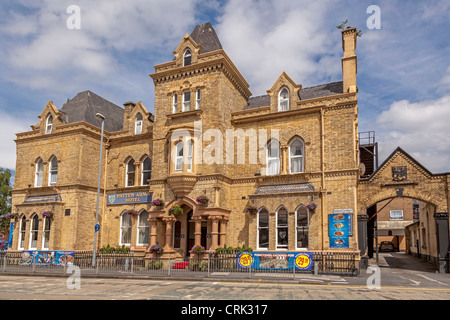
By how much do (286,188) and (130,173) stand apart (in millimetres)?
12342

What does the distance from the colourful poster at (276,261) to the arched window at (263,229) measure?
197 cm

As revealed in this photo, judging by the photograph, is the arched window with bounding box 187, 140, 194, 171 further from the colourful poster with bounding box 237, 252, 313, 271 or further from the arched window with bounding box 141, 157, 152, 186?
the colourful poster with bounding box 237, 252, 313, 271

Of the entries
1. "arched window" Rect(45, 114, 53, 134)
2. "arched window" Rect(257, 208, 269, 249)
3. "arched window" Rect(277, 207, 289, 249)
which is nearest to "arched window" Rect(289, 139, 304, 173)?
"arched window" Rect(277, 207, 289, 249)

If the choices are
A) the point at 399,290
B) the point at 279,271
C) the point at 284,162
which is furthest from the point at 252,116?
the point at 399,290

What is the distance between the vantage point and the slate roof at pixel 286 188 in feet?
74.4

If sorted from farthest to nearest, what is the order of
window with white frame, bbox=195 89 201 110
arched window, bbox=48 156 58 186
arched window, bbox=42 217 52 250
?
arched window, bbox=48 156 58 186 < arched window, bbox=42 217 52 250 < window with white frame, bbox=195 89 201 110

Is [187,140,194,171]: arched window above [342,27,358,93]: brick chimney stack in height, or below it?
below

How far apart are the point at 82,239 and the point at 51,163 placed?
6518mm

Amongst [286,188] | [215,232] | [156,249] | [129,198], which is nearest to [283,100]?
[286,188]

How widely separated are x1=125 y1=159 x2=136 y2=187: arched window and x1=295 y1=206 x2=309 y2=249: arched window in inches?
509

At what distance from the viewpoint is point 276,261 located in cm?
2014

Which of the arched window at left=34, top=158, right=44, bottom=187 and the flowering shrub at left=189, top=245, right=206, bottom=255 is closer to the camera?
the flowering shrub at left=189, top=245, right=206, bottom=255

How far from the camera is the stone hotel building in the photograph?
22.6 meters

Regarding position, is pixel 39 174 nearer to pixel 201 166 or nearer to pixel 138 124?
pixel 138 124
